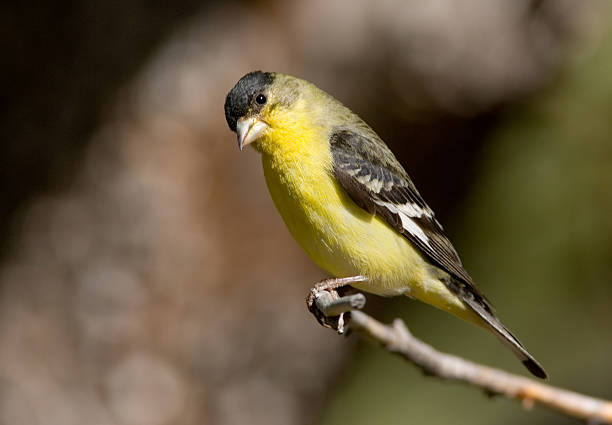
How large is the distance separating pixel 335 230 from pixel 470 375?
0.83 metres

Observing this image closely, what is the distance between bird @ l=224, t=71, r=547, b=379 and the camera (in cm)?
354

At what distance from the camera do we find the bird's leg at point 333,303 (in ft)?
8.76

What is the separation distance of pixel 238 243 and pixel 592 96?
307 cm

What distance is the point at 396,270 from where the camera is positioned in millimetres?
3730

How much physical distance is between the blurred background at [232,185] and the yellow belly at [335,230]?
9.32ft

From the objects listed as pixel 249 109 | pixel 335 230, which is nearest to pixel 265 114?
pixel 249 109

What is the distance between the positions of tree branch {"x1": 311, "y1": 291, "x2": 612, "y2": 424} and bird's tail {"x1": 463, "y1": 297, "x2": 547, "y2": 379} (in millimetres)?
698

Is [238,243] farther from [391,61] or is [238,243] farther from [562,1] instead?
[562,1]

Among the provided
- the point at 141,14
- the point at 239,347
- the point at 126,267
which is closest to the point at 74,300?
the point at 126,267

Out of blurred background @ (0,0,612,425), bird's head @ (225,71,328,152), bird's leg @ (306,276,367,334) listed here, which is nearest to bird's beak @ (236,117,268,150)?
bird's head @ (225,71,328,152)

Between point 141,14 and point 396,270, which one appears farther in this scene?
point 141,14

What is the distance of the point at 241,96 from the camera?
370 centimetres

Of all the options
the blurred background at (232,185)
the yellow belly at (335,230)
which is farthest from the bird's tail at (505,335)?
the blurred background at (232,185)

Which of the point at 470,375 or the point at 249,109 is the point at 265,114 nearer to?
the point at 249,109
